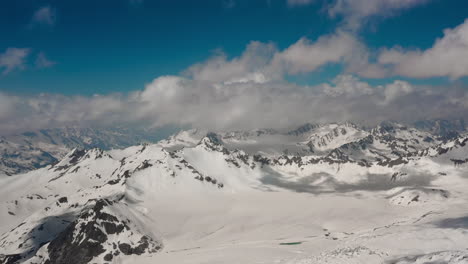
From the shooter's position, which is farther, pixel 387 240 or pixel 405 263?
pixel 387 240

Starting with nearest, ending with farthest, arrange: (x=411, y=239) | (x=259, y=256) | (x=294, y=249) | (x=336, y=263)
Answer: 1. (x=336, y=263)
2. (x=411, y=239)
3. (x=259, y=256)
4. (x=294, y=249)

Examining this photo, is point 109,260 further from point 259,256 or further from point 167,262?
point 259,256

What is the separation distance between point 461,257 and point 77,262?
205 m

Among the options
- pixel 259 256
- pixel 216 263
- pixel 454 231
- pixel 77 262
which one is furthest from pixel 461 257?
pixel 77 262

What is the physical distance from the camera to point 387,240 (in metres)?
95.9

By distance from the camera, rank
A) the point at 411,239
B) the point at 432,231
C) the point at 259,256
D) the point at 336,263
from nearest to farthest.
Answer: the point at 336,263, the point at 411,239, the point at 432,231, the point at 259,256

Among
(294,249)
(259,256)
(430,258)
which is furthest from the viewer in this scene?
(294,249)

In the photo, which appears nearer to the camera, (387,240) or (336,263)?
(336,263)

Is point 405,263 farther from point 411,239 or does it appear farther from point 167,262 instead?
point 167,262

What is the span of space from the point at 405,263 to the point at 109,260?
181447 mm

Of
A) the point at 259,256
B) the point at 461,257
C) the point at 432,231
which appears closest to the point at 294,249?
the point at 259,256

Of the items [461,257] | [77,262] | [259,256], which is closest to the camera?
[461,257]

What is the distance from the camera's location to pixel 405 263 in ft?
214

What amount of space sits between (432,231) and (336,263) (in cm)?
4501
